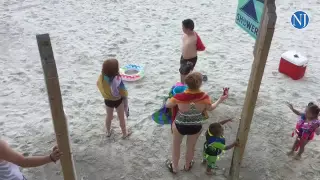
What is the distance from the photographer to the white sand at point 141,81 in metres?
5.22

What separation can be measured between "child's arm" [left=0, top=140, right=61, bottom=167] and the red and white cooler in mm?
5250

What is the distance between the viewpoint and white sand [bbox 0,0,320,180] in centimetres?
522

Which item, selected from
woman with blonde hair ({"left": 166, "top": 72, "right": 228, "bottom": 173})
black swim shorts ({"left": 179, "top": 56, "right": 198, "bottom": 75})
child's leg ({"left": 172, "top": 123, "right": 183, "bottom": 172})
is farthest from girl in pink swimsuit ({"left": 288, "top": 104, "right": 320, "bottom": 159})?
black swim shorts ({"left": 179, "top": 56, "right": 198, "bottom": 75})

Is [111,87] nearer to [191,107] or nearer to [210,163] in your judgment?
A: [191,107]

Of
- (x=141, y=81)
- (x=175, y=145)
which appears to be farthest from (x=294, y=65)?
(x=175, y=145)

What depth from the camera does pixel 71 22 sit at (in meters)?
9.19

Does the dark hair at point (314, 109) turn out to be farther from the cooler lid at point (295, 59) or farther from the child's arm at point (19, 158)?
the child's arm at point (19, 158)

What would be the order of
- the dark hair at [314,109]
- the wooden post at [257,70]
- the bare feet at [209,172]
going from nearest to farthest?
the wooden post at [257,70]
the dark hair at [314,109]
the bare feet at [209,172]

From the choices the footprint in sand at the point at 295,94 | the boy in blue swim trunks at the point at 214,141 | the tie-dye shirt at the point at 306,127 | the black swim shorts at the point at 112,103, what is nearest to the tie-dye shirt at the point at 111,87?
the black swim shorts at the point at 112,103

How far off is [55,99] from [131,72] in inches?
165

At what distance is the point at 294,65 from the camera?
702 centimetres

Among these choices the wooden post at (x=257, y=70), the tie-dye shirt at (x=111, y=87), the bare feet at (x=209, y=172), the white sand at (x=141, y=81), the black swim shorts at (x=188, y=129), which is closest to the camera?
the wooden post at (x=257, y=70)

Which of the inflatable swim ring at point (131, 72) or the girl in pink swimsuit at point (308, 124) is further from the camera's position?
the inflatable swim ring at point (131, 72)

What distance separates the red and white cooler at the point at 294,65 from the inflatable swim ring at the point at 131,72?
286 cm
